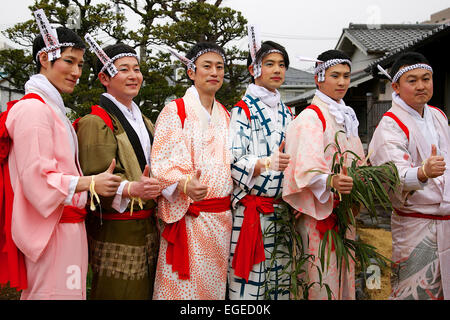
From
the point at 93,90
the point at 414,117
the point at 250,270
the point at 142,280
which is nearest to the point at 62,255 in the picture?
the point at 142,280

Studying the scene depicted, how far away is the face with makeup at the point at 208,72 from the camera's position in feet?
11.3

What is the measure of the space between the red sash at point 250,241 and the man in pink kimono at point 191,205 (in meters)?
0.12

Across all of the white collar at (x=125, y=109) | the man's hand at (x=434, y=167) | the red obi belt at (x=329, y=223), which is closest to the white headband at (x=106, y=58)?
the white collar at (x=125, y=109)

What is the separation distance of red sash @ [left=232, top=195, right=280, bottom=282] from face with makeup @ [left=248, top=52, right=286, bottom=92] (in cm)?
111

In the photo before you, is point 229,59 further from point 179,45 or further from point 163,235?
point 163,235

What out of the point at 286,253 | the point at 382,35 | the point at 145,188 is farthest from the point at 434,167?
the point at 382,35

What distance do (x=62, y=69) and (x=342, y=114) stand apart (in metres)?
2.41

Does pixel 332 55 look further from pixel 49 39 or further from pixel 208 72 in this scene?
pixel 49 39

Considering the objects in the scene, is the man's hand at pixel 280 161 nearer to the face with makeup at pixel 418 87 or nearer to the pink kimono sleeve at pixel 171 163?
the pink kimono sleeve at pixel 171 163

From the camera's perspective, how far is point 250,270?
327cm

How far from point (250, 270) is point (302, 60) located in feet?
6.68

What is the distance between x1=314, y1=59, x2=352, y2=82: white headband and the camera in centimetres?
356

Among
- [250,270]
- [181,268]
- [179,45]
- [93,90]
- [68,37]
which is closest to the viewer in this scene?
[68,37]

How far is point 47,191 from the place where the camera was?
240 cm
